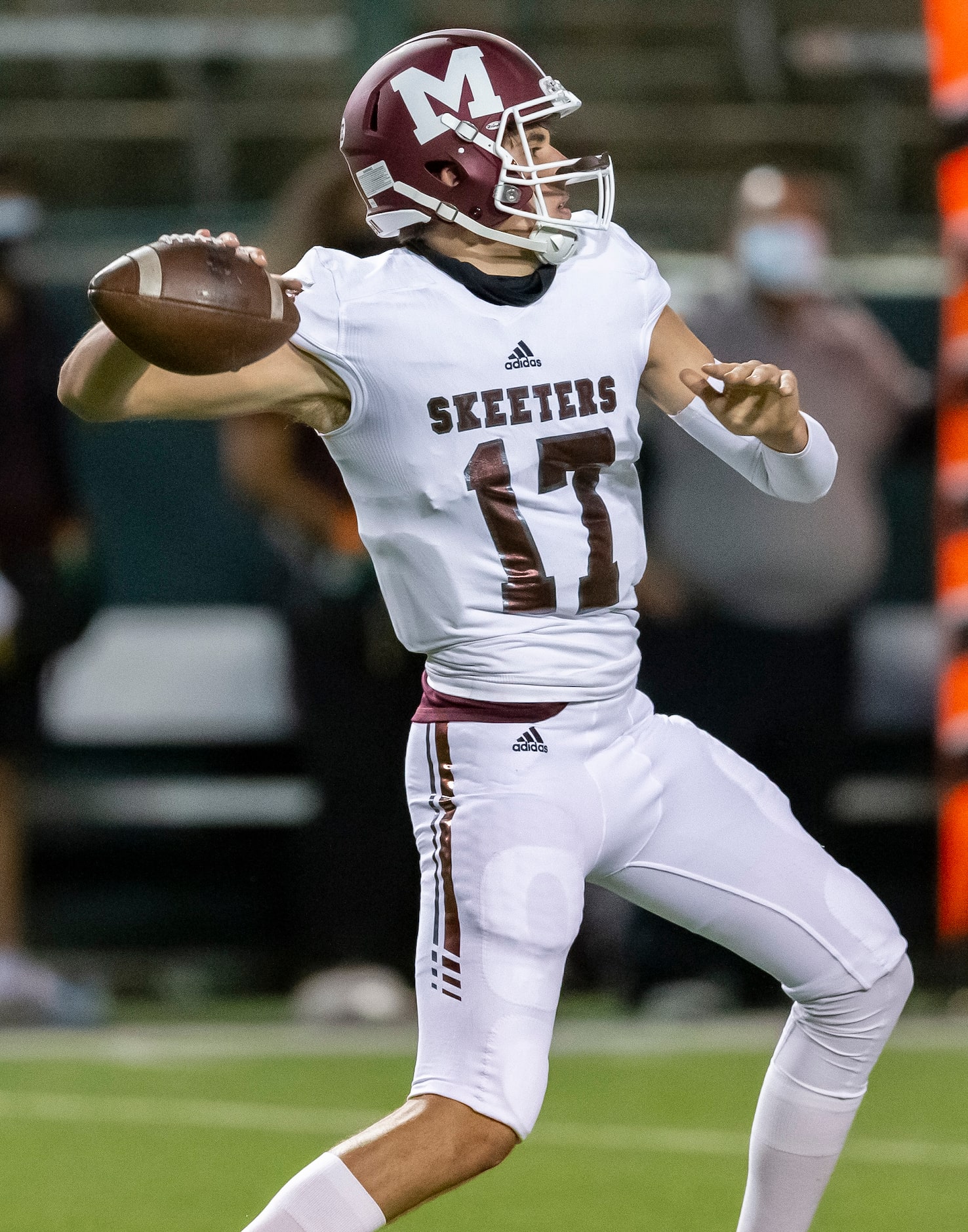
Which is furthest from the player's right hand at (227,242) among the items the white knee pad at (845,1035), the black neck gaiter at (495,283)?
the white knee pad at (845,1035)

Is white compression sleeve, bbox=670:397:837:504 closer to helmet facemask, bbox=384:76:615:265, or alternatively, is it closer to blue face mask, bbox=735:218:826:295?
helmet facemask, bbox=384:76:615:265

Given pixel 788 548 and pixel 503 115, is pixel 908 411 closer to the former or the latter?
pixel 788 548

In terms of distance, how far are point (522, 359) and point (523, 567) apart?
0.87 feet

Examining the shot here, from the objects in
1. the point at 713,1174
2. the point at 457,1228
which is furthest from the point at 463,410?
the point at 713,1174

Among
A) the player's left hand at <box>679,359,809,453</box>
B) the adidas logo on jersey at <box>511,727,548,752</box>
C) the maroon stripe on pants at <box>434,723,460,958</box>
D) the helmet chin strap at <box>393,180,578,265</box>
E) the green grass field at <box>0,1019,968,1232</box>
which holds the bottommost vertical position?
the green grass field at <box>0,1019,968,1232</box>

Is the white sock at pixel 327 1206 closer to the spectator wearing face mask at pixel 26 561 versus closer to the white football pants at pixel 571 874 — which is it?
the white football pants at pixel 571 874

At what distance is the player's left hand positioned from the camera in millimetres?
2477

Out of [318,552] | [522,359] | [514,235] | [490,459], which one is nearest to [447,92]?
[514,235]

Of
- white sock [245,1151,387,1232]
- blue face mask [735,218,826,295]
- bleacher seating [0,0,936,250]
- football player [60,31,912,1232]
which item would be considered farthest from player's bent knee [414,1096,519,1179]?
bleacher seating [0,0,936,250]

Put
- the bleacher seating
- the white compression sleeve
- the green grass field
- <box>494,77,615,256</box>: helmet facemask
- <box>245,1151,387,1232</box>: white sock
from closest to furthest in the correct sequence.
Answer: <box>245,1151,387,1232</box>: white sock → <box>494,77,615,256</box>: helmet facemask → the white compression sleeve → the green grass field → the bleacher seating

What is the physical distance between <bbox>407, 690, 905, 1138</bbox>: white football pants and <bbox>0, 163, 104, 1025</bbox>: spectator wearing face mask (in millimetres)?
2607

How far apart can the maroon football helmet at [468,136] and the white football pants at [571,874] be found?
2.13ft

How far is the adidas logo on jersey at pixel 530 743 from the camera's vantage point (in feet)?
8.31

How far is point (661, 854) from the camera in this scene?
2.60 meters
